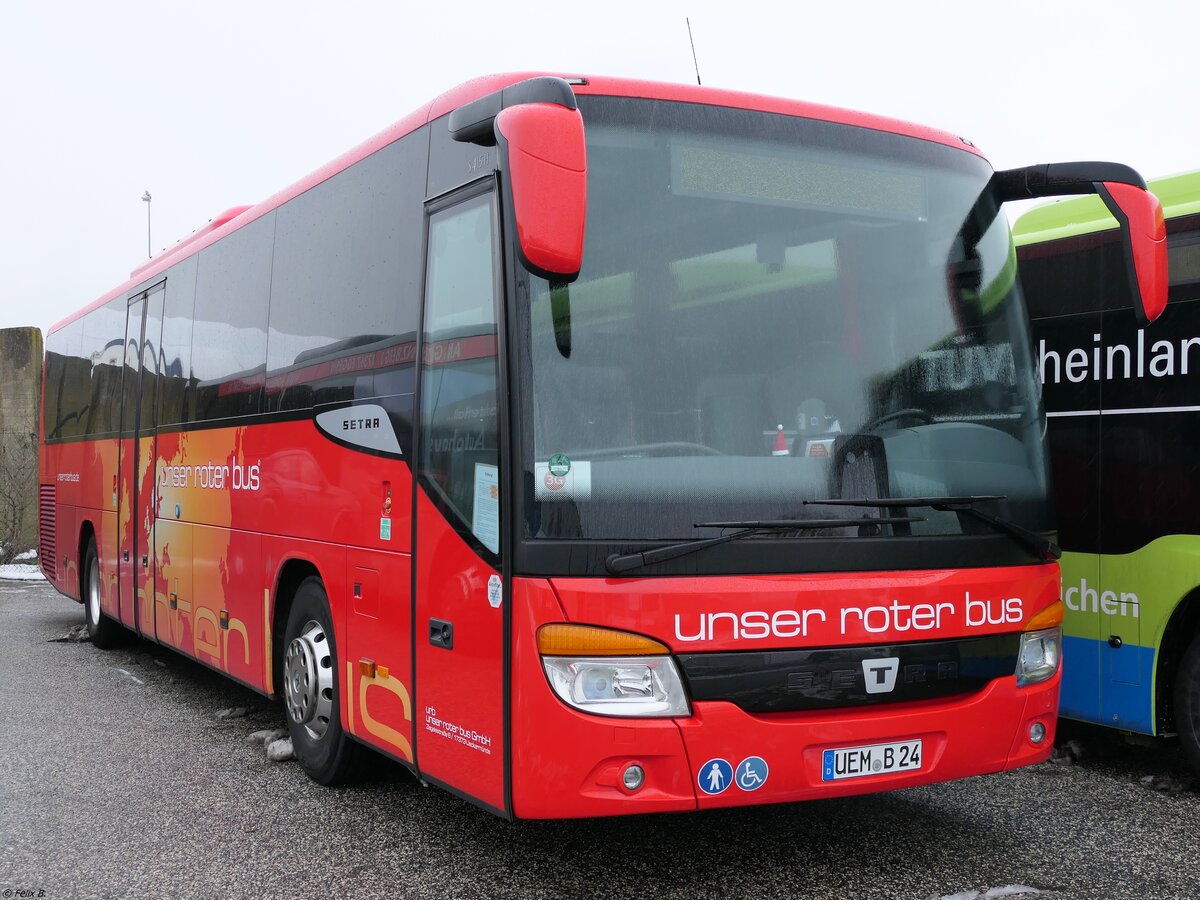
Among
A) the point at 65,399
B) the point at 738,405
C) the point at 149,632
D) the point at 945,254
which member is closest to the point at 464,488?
the point at 738,405

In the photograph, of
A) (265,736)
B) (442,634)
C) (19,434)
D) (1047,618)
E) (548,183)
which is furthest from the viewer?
(19,434)

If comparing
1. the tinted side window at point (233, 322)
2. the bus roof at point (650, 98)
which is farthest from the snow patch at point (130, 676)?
the bus roof at point (650, 98)

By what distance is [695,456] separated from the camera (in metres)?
3.99

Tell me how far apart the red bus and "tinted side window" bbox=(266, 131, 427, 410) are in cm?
4

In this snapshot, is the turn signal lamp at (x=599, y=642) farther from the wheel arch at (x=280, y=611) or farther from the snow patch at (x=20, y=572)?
the snow patch at (x=20, y=572)

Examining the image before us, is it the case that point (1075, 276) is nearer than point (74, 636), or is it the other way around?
point (1075, 276)

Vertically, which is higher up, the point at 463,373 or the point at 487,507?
the point at 463,373

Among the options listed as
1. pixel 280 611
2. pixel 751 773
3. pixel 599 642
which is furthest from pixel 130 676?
pixel 751 773

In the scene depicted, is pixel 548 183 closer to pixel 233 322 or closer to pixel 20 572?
pixel 233 322

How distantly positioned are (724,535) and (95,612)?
8.71m

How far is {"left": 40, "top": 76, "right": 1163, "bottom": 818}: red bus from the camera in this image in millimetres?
3885

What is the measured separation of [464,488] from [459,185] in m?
1.16

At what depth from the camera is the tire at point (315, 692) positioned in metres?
5.75

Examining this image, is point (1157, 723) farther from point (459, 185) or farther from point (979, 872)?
point (459, 185)
